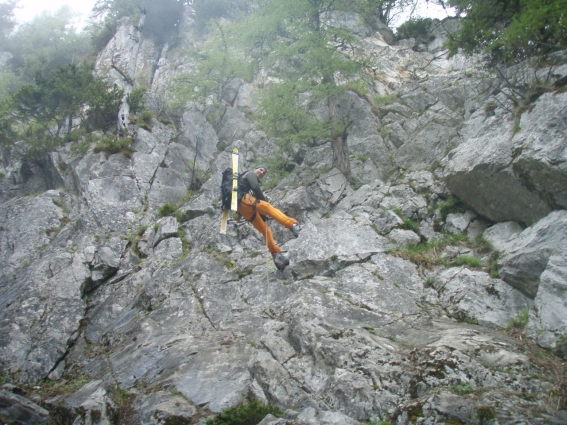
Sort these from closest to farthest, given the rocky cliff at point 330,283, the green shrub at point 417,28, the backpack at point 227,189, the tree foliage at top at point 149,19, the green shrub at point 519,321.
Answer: the rocky cliff at point 330,283 → the green shrub at point 519,321 → the backpack at point 227,189 → the green shrub at point 417,28 → the tree foliage at top at point 149,19

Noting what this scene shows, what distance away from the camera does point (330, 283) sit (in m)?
8.55

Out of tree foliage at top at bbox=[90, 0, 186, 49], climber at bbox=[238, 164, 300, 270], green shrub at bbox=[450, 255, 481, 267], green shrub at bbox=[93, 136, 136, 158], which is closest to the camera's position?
green shrub at bbox=[450, 255, 481, 267]

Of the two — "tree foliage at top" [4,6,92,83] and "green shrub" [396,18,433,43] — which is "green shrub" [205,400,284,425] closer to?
"green shrub" [396,18,433,43]

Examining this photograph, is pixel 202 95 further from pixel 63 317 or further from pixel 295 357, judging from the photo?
pixel 295 357

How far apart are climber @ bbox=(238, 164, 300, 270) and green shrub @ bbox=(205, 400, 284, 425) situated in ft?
13.3

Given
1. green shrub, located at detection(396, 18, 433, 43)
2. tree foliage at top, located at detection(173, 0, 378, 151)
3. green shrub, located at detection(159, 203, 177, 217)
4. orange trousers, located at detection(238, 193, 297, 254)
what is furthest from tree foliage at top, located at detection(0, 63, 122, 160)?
green shrub, located at detection(396, 18, 433, 43)

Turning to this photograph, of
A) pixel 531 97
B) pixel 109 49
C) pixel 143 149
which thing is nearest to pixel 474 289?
pixel 531 97

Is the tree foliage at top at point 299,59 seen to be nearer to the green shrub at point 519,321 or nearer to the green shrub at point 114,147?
the green shrub at point 114,147

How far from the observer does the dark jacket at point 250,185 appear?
9.46 meters

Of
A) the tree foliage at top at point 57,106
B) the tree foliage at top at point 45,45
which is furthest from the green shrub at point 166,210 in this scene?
the tree foliage at top at point 45,45

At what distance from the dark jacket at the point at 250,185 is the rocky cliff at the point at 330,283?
1507mm

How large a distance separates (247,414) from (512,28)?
9.83 meters

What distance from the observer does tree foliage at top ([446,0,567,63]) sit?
29.8 ft

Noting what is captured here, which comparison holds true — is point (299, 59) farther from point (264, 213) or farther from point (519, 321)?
point (519, 321)
